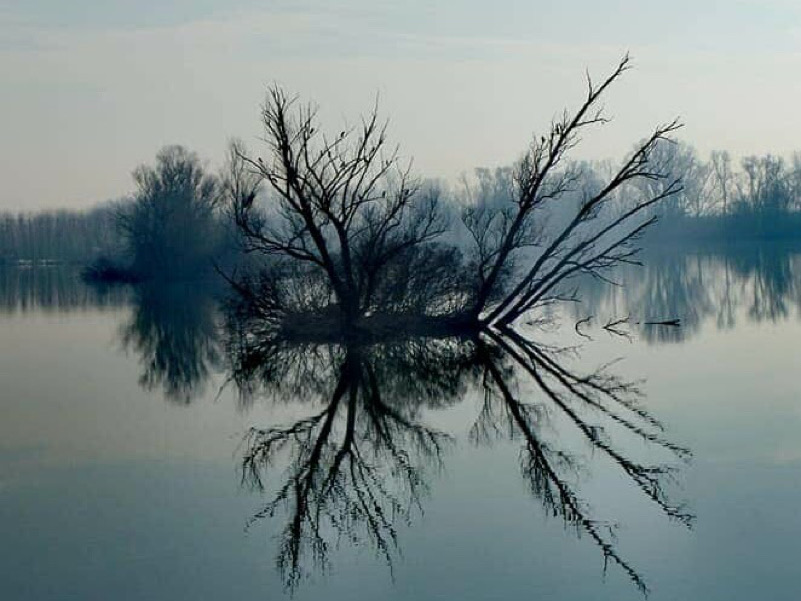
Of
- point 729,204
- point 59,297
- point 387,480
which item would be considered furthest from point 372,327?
point 729,204

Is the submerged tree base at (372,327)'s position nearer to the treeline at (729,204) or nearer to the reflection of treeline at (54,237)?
the treeline at (729,204)

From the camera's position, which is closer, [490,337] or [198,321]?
[490,337]

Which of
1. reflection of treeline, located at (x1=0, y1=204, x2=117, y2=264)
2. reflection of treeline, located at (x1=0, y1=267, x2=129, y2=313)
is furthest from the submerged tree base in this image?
reflection of treeline, located at (x1=0, y1=204, x2=117, y2=264)

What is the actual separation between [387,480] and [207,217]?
45.3m

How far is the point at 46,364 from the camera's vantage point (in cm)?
1852

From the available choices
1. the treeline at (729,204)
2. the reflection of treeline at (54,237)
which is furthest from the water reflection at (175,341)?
the reflection of treeline at (54,237)

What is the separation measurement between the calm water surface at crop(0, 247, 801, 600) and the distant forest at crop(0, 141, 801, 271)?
780cm

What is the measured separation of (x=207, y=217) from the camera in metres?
53.1

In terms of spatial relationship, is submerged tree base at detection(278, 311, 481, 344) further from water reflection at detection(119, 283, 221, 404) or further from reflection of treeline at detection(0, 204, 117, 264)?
reflection of treeline at detection(0, 204, 117, 264)

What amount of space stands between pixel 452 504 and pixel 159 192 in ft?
157

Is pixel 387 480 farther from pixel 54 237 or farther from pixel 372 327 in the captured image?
pixel 54 237

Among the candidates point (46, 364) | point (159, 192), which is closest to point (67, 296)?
point (159, 192)

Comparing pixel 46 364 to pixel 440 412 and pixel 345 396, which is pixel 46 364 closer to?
pixel 345 396

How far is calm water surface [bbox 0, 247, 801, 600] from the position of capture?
644 centimetres
